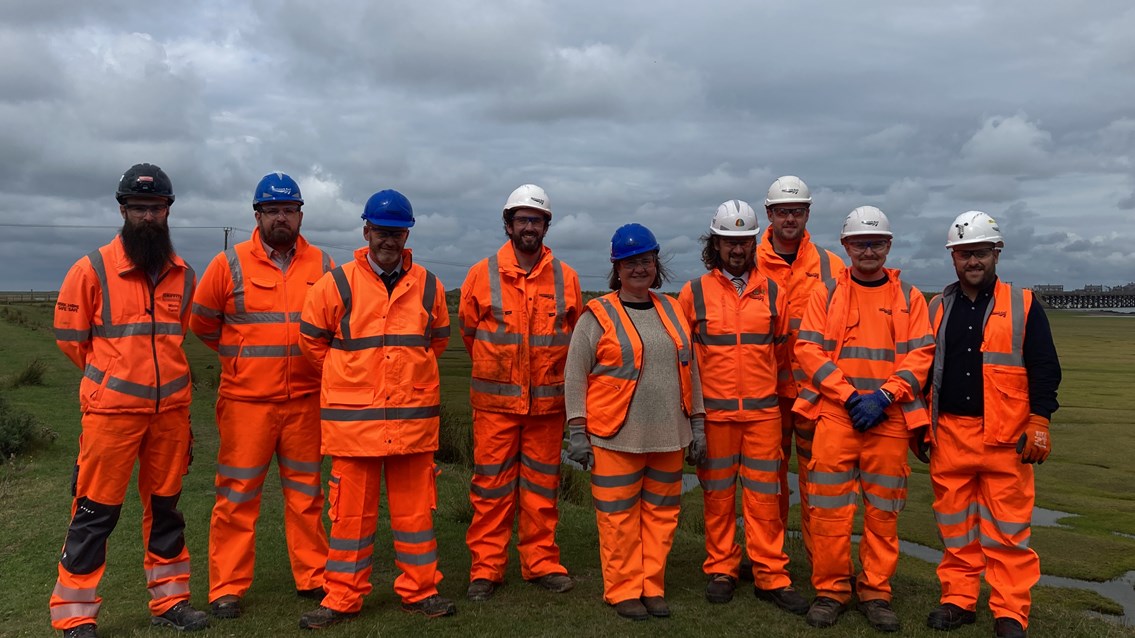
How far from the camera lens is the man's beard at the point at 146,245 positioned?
471cm

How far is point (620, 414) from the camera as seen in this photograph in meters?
4.95

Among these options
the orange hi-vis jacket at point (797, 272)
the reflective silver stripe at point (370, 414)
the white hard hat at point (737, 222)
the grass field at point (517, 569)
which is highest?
the white hard hat at point (737, 222)

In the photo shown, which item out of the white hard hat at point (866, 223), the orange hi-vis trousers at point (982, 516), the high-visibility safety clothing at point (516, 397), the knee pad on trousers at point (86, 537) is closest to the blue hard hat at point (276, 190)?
the high-visibility safety clothing at point (516, 397)

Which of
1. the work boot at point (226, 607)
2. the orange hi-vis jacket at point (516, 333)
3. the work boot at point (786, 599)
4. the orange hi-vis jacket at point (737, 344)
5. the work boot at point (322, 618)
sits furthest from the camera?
the orange hi-vis jacket at point (516, 333)

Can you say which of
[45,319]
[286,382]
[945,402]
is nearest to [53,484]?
[286,382]

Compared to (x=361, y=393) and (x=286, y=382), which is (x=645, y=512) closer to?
(x=361, y=393)

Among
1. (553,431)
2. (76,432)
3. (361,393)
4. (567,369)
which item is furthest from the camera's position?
(76,432)

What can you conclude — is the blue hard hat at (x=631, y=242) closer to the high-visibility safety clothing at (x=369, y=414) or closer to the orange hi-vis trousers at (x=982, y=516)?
the high-visibility safety clothing at (x=369, y=414)

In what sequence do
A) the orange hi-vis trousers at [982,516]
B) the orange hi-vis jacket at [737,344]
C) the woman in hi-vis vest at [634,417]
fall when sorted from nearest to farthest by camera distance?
the orange hi-vis trousers at [982,516], the woman in hi-vis vest at [634,417], the orange hi-vis jacket at [737,344]

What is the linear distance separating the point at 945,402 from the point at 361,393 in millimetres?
3726

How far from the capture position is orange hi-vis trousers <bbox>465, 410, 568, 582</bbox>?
5512 millimetres

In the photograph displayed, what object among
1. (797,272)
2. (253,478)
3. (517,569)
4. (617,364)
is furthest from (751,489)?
(253,478)

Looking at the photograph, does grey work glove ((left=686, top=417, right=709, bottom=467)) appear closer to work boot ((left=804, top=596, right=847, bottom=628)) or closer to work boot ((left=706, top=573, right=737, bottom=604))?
work boot ((left=706, top=573, right=737, bottom=604))

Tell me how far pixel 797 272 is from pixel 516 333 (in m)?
2.13
